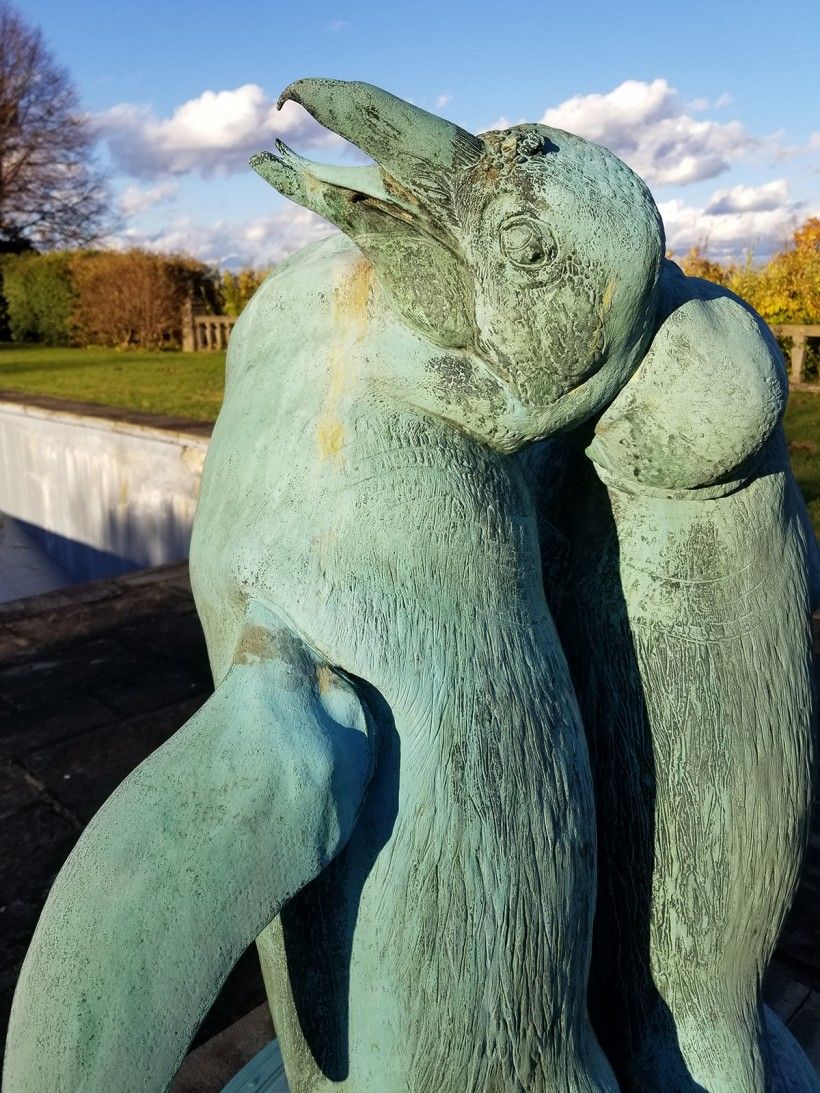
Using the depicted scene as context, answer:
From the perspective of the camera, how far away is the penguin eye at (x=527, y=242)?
0.78 m

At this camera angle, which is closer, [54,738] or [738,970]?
[738,970]

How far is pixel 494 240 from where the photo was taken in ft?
2.60

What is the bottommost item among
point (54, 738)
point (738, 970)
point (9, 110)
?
point (54, 738)

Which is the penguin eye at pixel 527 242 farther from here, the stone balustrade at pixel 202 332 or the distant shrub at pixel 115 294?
the distant shrub at pixel 115 294

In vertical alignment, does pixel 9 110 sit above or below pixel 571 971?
above

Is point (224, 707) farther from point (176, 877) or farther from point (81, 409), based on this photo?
point (81, 409)

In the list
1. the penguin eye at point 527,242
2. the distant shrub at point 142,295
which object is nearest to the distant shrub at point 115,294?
the distant shrub at point 142,295

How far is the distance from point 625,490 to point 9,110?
31721mm

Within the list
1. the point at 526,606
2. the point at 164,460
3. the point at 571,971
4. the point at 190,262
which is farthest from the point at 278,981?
the point at 190,262

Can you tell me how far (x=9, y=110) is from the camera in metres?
27.7

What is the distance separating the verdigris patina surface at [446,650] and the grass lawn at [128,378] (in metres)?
7.44

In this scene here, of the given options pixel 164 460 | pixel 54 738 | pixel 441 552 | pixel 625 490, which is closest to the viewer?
pixel 441 552

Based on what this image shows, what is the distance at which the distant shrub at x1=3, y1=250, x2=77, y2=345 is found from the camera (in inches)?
862

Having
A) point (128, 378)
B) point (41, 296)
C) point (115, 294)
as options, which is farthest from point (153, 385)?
point (41, 296)
